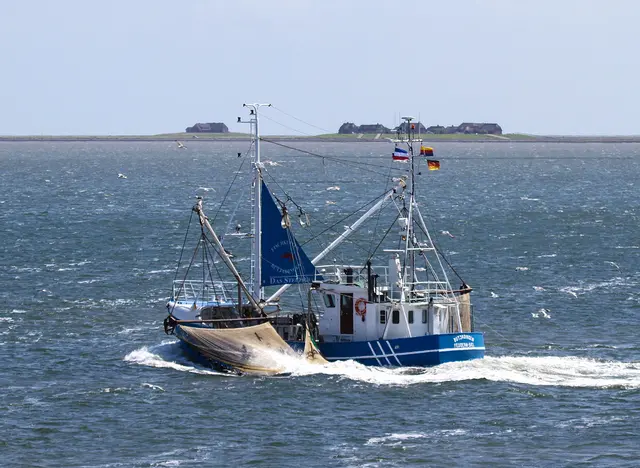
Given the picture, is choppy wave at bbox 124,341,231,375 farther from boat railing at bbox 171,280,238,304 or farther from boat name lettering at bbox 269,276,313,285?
boat name lettering at bbox 269,276,313,285

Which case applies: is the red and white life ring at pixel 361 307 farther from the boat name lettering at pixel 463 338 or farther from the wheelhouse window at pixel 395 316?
the boat name lettering at pixel 463 338

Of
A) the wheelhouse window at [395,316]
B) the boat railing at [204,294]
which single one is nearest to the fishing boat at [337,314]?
the wheelhouse window at [395,316]

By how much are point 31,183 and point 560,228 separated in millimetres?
97173

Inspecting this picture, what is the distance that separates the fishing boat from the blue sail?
0.15ft

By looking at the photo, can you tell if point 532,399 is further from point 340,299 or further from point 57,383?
point 57,383

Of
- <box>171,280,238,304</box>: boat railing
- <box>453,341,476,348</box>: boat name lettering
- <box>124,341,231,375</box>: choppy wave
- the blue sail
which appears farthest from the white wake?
<box>171,280,238,304</box>: boat railing

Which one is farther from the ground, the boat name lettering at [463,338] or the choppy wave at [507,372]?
the boat name lettering at [463,338]

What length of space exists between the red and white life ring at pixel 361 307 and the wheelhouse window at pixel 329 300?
1.16 meters

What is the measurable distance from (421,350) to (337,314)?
4474 millimetres

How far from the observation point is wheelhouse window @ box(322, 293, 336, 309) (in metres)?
56.9

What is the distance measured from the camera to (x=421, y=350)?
54.6 metres

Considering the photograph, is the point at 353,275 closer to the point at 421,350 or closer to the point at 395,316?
the point at 395,316

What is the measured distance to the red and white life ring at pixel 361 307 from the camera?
5619cm

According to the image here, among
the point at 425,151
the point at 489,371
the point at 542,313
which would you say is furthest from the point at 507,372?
the point at 542,313
